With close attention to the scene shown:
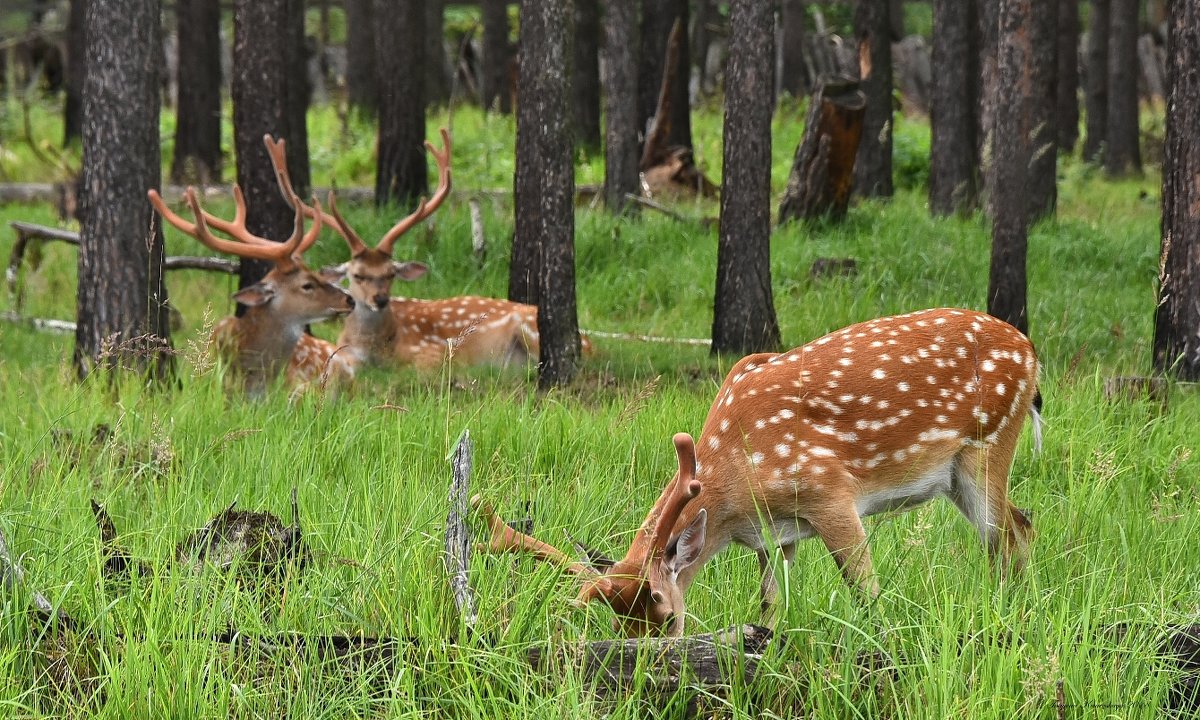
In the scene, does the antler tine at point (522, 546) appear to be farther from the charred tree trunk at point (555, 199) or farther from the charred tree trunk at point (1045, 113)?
the charred tree trunk at point (1045, 113)

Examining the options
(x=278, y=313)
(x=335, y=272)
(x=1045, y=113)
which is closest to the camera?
(x=278, y=313)

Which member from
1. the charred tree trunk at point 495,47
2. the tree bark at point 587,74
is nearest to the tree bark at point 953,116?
the tree bark at point 587,74

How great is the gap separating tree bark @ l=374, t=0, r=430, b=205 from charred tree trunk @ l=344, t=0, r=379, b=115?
7285 mm

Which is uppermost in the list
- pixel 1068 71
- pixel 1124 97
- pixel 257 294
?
pixel 1068 71

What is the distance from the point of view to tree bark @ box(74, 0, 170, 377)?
8.04 m

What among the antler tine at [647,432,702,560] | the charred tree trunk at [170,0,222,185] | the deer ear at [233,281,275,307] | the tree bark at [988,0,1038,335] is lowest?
the antler tine at [647,432,702,560]

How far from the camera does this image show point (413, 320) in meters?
10.2

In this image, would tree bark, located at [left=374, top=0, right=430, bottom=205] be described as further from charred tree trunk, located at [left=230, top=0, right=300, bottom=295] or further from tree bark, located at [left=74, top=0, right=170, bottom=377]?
tree bark, located at [left=74, top=0, right=170, bottom=377]

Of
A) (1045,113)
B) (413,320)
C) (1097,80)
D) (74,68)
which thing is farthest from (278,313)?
(1097,80)

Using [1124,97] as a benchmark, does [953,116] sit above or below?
below

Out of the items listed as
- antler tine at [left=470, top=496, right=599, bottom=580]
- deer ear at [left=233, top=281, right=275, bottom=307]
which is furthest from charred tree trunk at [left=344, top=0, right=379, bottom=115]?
antler tine at [left=470, top=496, right=599, bottom=580]

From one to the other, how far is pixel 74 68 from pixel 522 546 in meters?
15.6

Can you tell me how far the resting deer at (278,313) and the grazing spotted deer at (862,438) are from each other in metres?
4.07

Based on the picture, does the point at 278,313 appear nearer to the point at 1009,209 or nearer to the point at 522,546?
the point at 1009,209
